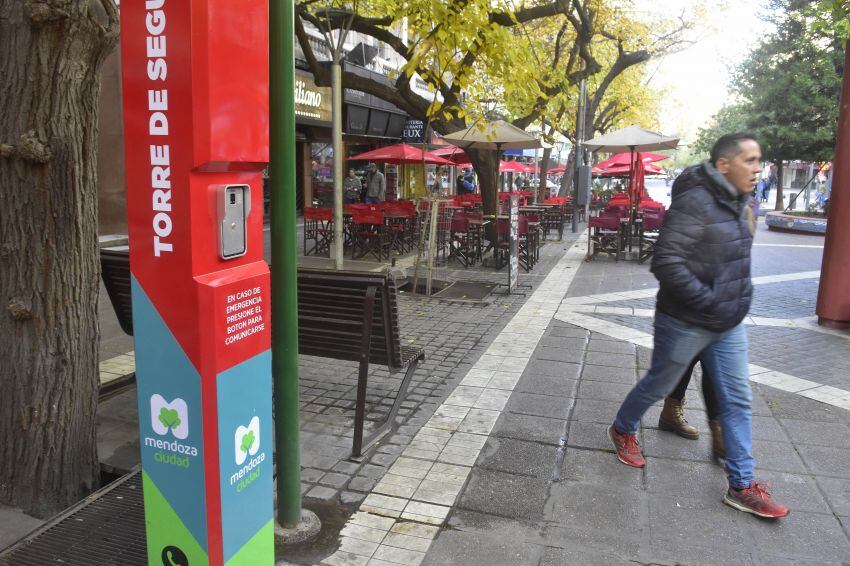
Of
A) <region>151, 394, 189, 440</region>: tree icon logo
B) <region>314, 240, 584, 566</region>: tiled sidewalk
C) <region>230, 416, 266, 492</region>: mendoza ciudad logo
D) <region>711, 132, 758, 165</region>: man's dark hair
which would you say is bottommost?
<region>314, 240, 584, 566</region>: tiled sidewalk

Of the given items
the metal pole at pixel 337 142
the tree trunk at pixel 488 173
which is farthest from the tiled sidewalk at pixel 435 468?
the tree trunk at pixel 488 173

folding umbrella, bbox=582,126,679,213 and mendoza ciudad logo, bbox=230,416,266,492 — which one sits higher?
folding umbrella, bbox=582,126,679,213

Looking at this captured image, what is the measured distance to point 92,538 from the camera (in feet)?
9.95

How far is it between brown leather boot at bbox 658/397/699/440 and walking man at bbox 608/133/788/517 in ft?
2.66

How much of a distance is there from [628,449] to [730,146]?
183 cm

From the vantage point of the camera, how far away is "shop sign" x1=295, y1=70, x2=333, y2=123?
55.6 feet

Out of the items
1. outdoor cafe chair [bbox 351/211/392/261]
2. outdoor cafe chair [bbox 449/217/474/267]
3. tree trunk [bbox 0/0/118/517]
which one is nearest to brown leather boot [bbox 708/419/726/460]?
tree trunk [bbox 0/0/118/517]

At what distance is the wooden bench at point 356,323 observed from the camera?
13.1ft

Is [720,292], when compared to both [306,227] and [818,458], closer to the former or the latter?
[818,458]

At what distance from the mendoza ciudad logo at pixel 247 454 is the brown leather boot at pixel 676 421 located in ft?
9.53

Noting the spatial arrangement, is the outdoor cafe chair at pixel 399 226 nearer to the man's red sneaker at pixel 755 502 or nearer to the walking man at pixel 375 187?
the walking man at pixel 375 187

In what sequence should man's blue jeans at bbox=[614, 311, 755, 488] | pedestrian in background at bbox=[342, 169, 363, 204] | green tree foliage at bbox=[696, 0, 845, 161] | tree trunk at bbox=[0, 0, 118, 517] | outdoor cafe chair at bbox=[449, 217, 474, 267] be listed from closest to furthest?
tree trunk at bbox=[0, 0, 118, 517]
man's blue jeans at bbox=[614, 311, 755, 488]
outdoor cafe chair at bbox=[449, 217, 474, 267]
pedestrian in background at bbox=[342, 169, 363, 204]
green tree foliage at bbox=[696, 0, 845, 161]

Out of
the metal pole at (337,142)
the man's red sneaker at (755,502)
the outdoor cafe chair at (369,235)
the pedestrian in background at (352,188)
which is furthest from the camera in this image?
the pedestrian in background at (352,188)

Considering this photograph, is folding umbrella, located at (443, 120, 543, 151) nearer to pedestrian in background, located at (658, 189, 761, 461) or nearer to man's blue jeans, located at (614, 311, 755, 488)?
pedestrian in background, located at (658, 189, 761, 461)
